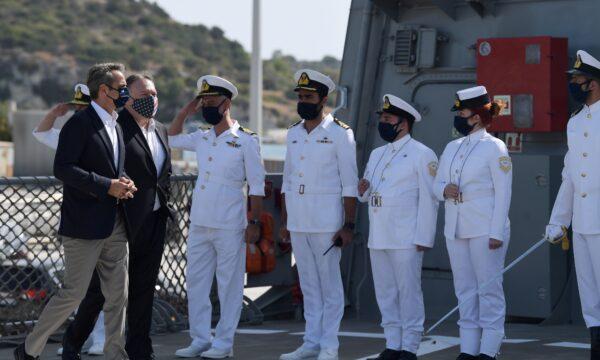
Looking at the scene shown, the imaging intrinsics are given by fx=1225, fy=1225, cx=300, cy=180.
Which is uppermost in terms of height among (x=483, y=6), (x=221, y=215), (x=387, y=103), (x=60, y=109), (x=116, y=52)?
(x=116, y=52)

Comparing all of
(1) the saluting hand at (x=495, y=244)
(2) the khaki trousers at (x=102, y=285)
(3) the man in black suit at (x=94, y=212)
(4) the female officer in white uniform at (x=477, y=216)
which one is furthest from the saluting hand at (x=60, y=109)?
(1) the saluting hand at (x=495, y=244)

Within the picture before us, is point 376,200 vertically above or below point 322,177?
below

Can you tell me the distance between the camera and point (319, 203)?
7680 millimetres

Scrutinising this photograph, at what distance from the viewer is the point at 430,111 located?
9797 mm

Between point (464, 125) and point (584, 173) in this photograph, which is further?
point (464, 125)

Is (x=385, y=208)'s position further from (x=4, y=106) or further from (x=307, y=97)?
(x=4, y=106)

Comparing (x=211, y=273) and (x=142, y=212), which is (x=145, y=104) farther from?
(x=211, y=273)

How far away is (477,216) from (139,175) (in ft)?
6.59

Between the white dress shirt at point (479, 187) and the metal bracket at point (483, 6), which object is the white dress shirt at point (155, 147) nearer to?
the white dress shirt at point (479, 187)

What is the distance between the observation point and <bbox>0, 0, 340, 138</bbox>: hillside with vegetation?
75.5m

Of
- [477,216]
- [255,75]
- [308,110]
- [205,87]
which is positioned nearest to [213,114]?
[205,87]

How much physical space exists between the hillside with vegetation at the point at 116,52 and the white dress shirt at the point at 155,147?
64054mm

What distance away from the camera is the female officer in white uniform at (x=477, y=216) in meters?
7.05

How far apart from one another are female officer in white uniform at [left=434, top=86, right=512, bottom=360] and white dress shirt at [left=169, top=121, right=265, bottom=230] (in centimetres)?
126
